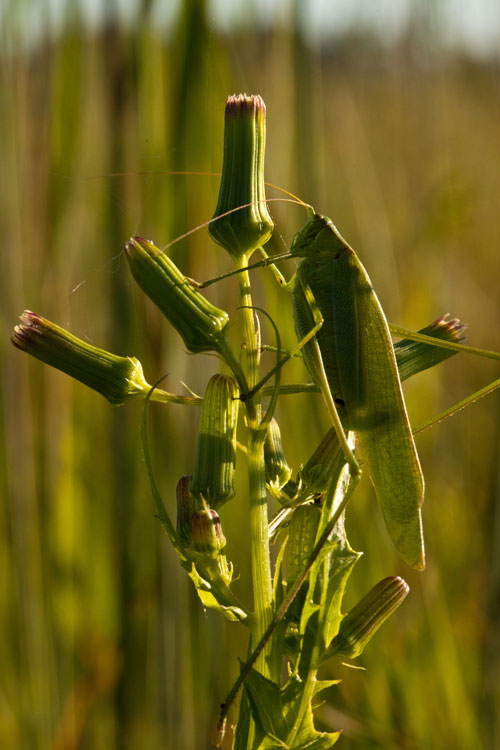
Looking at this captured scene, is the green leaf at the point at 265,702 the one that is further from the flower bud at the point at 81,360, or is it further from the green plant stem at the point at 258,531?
the flower bud at the point at 81,360

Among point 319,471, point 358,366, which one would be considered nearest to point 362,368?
point 358,366

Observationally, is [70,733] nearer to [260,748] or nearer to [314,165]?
[260,748]

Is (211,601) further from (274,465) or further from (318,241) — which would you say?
(318,241)

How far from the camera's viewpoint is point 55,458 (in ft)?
4.55

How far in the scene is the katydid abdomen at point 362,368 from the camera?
0.62 m

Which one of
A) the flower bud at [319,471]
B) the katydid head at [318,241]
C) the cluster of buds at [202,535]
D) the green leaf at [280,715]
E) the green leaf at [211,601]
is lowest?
the green leaf at [280,715]

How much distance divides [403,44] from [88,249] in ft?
3.12

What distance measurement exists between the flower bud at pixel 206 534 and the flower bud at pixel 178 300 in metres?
0.14

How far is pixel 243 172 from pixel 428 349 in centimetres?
24

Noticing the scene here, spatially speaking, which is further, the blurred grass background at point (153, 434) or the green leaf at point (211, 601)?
the blurred grass background at point (153, 434)

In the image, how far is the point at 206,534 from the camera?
1.65 feet

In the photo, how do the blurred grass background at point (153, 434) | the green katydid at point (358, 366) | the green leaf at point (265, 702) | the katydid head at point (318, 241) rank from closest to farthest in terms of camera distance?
the green leaf at point (265, 702) < the green katydid at point (358, 366) < the katydid head at point (318, 241) < the blurred grass background at point (153, 434)

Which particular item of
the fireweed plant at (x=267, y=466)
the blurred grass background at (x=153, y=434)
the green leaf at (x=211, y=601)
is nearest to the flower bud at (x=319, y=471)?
the fireweed plant at (x=267, y=466)

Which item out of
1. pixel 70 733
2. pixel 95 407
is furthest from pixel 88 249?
pixel 70 733
